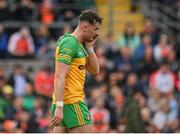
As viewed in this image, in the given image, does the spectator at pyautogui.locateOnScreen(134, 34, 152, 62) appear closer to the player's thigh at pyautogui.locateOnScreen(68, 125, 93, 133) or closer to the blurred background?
the blurred background

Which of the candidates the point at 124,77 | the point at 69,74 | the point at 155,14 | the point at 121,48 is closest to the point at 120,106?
the point at 124,77

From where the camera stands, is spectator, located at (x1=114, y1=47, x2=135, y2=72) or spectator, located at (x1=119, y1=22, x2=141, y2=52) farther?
spectator, located at (x1=119, y1=22, x2=141, y2=52)

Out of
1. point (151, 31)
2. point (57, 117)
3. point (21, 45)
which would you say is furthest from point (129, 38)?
point (57, 117)

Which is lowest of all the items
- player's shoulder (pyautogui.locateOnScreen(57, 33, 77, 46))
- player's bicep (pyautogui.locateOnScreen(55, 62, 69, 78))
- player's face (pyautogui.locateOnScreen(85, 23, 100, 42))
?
player's bicep (pyautogui.locateOnScreen(55, 62, 69, 78))

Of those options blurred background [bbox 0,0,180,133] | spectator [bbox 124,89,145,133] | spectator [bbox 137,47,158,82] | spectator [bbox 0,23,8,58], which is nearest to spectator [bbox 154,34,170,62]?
blurred background [bbox 0,0,180,133]

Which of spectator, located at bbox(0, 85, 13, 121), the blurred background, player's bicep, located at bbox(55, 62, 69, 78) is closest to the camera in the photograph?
player's bicep, located at bbox(55, 62, 69, 78)

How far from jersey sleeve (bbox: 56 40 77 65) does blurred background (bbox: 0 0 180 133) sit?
6.83 m

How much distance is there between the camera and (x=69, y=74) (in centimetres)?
889

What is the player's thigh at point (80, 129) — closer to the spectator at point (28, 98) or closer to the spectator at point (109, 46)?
the spectator at point (28, 98)

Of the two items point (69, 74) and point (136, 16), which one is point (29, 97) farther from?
point (69, 74)

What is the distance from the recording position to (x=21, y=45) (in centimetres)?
1950

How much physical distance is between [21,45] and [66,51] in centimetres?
1084

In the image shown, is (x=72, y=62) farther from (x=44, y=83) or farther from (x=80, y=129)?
(x=44, y=83)

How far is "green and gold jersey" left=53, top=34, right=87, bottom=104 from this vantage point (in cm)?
875
